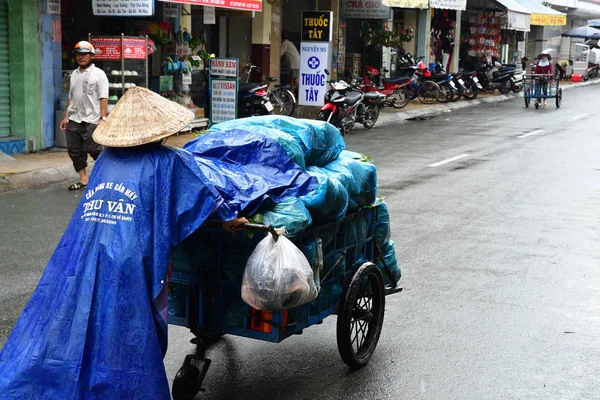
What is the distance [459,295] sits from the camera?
21.7ft

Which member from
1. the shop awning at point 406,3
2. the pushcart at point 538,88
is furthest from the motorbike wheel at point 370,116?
the pushcart at point 538,88

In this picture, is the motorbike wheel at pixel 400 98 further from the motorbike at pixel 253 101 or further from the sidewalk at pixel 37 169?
the sidewalk at pixel 37 169

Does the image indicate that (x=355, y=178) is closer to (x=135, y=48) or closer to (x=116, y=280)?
(x=116, y=280)

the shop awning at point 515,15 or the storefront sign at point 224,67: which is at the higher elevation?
the shop awning at point 515,15

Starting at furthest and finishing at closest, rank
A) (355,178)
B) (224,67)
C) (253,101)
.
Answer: (253,101) < (224,67) < (355,178)

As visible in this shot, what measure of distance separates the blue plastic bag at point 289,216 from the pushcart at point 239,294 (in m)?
0.08

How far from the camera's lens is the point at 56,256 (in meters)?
3.91

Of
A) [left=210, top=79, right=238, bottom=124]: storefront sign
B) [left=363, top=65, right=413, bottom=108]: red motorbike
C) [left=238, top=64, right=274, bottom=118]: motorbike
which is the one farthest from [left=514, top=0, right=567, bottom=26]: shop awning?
[left=210, top=79, right=238, bottom=124]: storefront sign

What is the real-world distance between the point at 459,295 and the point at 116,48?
27.8 feet

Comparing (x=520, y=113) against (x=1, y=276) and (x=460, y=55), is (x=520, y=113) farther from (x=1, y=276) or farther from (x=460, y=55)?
(x=1, y=276)

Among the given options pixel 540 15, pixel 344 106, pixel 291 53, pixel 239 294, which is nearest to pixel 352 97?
pixel 344 106

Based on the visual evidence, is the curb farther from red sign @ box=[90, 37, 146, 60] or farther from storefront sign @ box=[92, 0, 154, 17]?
storefront sign @ box=[92, 0, 154, 17]

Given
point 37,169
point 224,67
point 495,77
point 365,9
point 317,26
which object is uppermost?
point 365,9

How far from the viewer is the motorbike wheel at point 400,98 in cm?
2322
